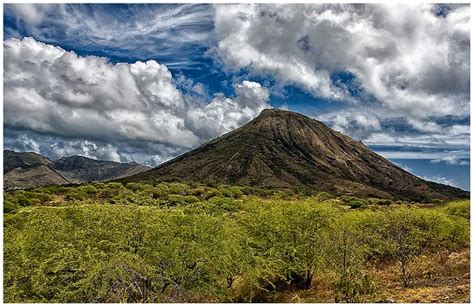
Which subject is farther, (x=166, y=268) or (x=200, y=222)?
(x=200, y=222)

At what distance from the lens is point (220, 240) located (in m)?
27.3

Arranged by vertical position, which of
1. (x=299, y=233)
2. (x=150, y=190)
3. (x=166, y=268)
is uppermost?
(x=150, y=190)

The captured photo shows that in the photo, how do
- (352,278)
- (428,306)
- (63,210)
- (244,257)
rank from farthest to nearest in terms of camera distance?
(63,210)
(244,257)
(352,278)
(428,306)

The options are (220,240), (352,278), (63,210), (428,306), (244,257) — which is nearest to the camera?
(428,306)

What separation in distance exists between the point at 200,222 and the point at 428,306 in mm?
17400

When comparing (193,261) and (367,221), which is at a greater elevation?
(367,221)

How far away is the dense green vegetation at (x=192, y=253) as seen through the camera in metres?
20.8

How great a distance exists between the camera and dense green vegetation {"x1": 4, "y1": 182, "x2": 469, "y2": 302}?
20.8 m

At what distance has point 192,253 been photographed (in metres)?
→ 25.3

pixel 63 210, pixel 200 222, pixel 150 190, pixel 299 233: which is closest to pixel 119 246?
pixel 200 222

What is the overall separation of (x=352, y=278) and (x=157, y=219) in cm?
1220

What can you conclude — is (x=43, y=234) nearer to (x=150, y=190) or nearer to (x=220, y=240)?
(x=220, y=240)

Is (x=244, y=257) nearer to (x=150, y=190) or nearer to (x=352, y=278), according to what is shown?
(x=352, y=278)

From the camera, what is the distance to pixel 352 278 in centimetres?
2322
